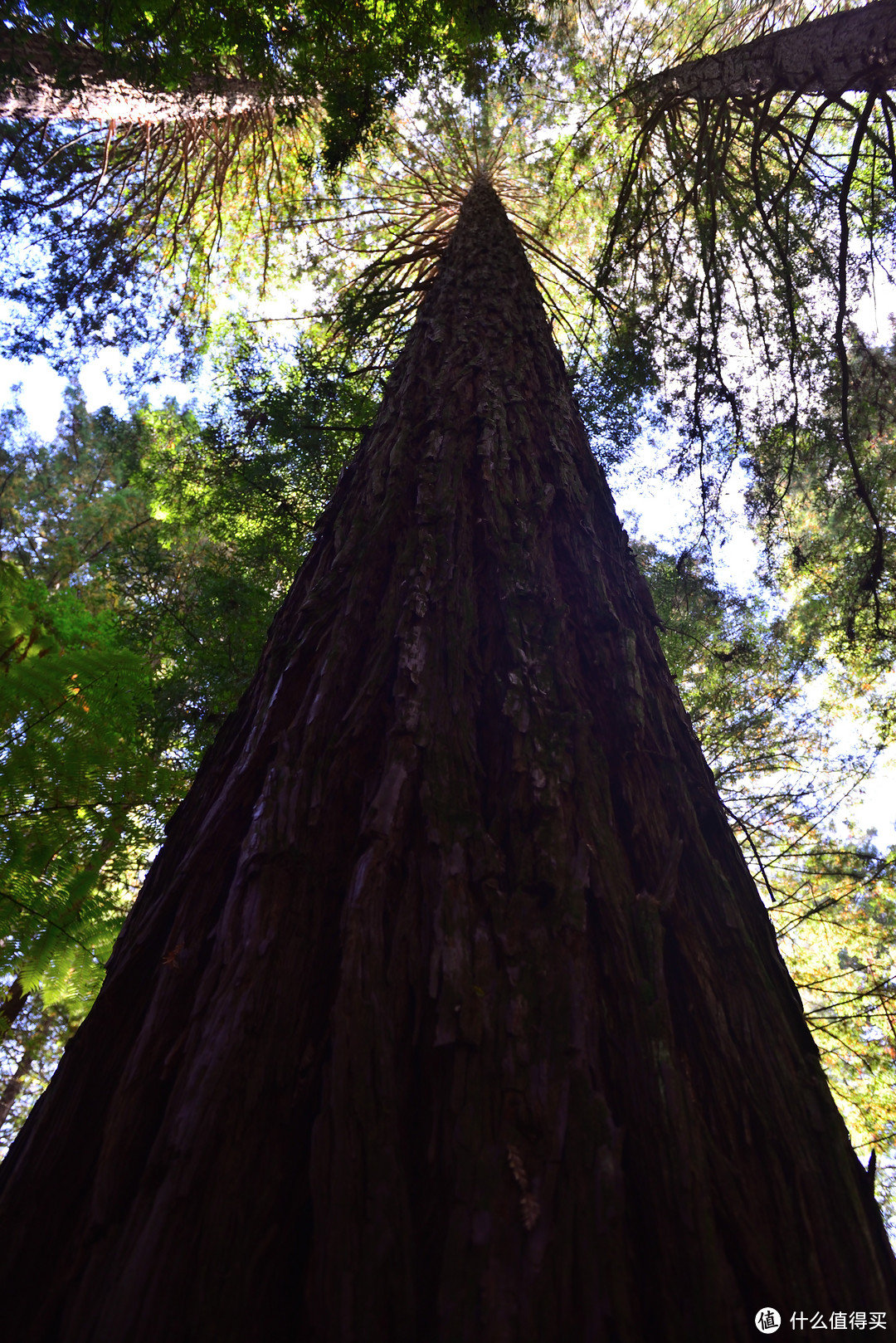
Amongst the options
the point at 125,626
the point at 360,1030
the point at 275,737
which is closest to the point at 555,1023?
the point at 360,1030

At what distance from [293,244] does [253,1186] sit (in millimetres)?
9202

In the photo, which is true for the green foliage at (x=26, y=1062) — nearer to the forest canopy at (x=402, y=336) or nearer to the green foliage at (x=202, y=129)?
the forest canopy at (x=402, y=336)

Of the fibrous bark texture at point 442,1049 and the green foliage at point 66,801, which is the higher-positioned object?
the green foliage at point 66,801

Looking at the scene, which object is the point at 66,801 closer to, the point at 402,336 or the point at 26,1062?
the point at 402,336

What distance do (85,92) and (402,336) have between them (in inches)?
125

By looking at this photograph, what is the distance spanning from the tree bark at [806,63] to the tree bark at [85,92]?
3538mm

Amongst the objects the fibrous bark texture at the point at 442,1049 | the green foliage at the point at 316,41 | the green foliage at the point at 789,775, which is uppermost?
the green foliage at the point at 316,41

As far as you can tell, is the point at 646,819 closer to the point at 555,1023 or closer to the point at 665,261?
the point at 555,1023

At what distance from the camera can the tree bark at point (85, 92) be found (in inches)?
192

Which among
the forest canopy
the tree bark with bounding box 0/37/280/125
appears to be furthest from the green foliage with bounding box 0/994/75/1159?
the tree bark with bounding box 0/37/280/125

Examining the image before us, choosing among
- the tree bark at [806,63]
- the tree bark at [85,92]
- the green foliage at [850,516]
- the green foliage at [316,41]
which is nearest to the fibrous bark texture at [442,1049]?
the green foliage at [850,516]

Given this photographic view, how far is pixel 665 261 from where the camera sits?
5570mm

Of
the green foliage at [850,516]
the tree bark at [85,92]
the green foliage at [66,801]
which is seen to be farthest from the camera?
the green foliage at [850,516]

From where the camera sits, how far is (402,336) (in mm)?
6215
